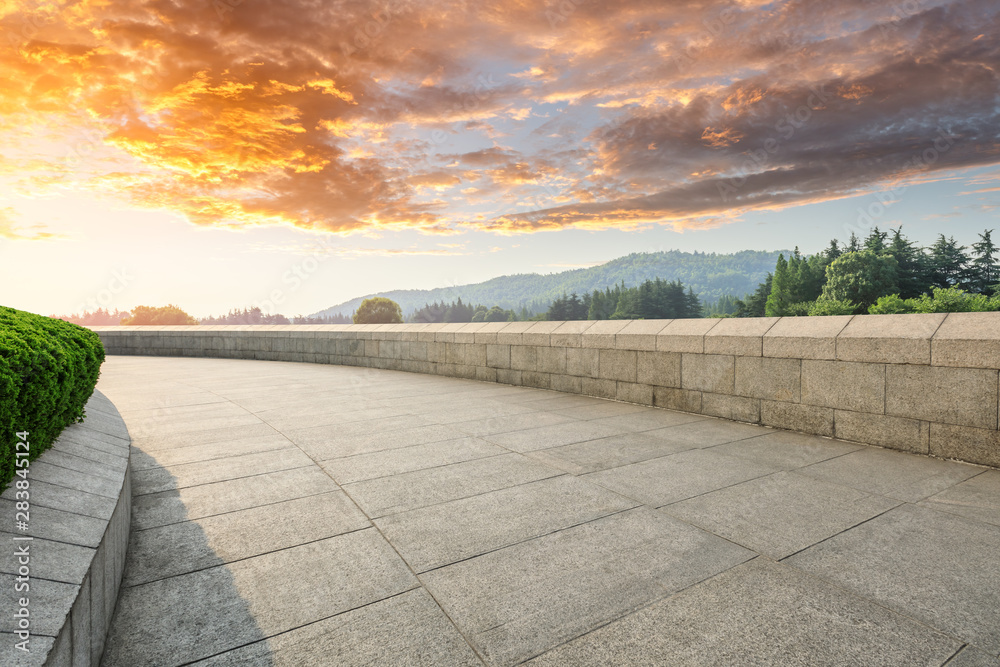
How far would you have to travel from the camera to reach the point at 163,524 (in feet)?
11.1

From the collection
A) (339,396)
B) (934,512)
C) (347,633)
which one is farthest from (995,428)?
(339,396)

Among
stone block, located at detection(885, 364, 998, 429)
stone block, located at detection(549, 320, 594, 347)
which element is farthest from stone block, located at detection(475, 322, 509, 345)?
stone block, located at detection(885, 364, 998, 429)

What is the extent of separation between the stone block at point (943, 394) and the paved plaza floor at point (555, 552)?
1.38ft

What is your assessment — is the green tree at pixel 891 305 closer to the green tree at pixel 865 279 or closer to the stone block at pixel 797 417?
the green tree at pixel 865 279

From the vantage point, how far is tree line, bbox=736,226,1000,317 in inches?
3536

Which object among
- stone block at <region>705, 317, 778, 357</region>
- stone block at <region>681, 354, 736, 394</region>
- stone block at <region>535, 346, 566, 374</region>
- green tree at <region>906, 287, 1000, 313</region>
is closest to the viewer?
stone block at <region>705, 317, 778, 357</region>

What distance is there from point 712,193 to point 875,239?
41674mm

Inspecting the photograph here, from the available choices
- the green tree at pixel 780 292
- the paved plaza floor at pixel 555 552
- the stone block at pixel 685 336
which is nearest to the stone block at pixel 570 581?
the paved plaza floor at pixel 555 552

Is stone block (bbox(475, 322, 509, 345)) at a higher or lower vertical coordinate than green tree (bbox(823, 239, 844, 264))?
lower

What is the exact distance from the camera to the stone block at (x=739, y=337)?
6043mm

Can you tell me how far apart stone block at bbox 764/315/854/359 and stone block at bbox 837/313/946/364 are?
99 millimetres

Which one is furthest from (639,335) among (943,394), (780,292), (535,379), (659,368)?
(780,292)

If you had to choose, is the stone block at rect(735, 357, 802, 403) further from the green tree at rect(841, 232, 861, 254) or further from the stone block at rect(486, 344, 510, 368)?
the green tree at rect(841, 232, 861, 254)

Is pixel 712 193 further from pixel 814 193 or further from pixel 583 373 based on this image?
pixel 583 373
